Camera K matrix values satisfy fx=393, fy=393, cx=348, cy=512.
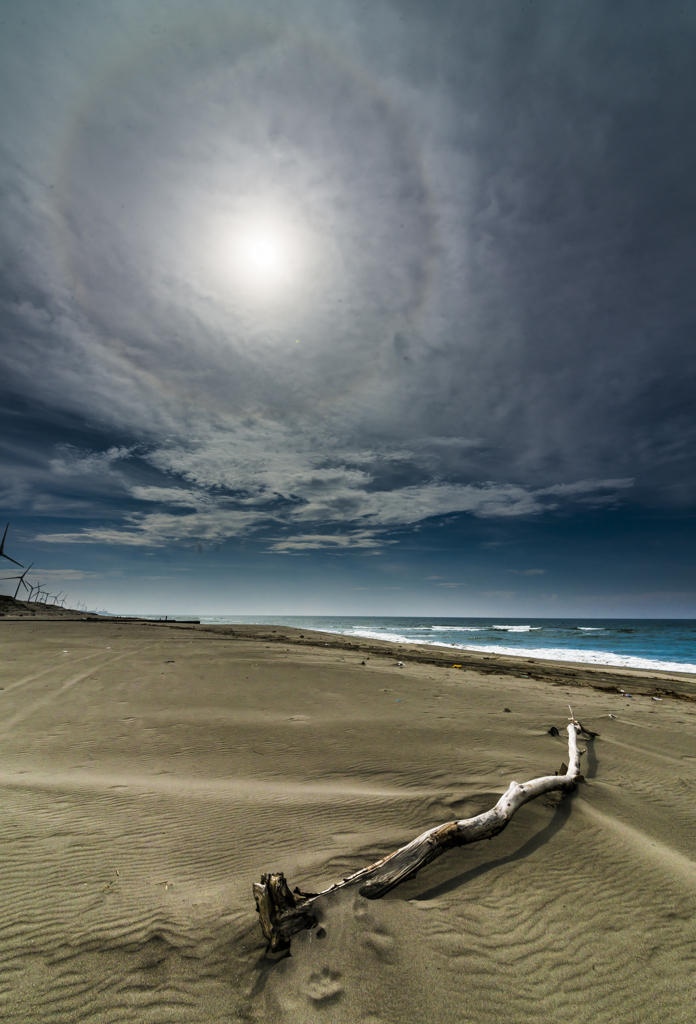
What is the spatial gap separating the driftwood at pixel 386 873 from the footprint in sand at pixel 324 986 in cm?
30

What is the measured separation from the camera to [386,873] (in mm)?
3486

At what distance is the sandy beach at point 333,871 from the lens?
8.39 feet

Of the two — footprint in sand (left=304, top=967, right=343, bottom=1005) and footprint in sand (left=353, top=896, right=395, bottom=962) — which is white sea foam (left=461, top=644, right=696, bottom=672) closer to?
footprint in sand (left=353, top=896, right=395, bottom=962)

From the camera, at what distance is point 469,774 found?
615cm

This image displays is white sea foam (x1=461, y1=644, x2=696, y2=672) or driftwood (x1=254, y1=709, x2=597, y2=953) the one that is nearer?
driftwood (x1=254, y1=709, x2=597, y2=953)

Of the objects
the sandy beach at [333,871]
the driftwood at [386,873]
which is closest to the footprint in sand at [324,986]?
the sandy beach at [333,871]

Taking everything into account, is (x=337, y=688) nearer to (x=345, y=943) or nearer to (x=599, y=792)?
(x=599, y=792)

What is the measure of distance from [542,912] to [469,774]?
2821mm

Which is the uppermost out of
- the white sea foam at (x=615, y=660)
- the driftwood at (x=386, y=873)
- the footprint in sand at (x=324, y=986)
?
the white sea foam at (x=615, y=660)

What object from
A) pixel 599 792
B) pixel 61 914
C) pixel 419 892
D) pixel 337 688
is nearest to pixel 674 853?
pixel 599 792

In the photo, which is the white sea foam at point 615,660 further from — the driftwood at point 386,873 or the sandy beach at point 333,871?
the driftwood at point 386,873

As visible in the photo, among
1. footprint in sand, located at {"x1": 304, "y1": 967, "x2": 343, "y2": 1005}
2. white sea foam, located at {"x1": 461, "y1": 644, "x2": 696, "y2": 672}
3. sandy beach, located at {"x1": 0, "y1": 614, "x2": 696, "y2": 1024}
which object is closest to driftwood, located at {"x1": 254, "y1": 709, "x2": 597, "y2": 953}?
sandy beach, located at {"x1": 0, "y1": 614, "x2": 696, "y2": 1024}

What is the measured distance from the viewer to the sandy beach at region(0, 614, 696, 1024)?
8.39 ft

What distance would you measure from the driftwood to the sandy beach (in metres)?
0.12
